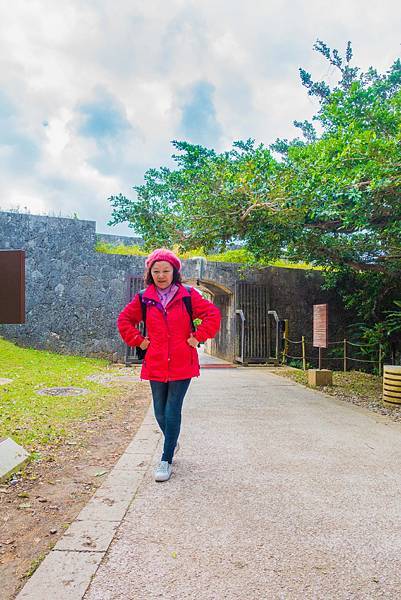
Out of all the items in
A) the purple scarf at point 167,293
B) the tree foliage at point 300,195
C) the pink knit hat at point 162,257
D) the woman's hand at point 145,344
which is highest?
the tree foliage at point 300,195

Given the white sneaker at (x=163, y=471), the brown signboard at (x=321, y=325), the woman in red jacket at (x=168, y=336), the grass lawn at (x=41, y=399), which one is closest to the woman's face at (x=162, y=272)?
the woman in red jacket at (x=168, y=336)

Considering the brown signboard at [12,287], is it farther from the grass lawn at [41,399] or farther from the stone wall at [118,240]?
the stone wall at [118,240]

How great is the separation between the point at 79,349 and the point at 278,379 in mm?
5161

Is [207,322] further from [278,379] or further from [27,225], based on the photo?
[27,225]

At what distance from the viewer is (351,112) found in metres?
7.07

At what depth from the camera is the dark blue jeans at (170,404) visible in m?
3.14

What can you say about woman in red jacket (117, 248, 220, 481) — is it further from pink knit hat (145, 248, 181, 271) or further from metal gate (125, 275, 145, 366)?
metal gate (125, 275, 145, 366)

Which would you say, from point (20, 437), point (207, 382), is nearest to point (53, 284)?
point (207, 382)

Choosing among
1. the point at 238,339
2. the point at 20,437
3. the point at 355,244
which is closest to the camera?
the point at 20,437

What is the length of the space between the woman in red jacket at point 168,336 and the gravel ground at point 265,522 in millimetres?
425

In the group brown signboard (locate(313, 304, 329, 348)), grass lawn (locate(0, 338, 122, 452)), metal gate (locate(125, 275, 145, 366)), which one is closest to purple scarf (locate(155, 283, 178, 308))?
grass lawn (locate(0, 338, 122, 452))

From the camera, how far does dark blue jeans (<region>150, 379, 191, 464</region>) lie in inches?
124

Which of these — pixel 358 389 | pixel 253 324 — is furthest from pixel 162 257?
pixel 253 324

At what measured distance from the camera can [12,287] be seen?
3053 mm
